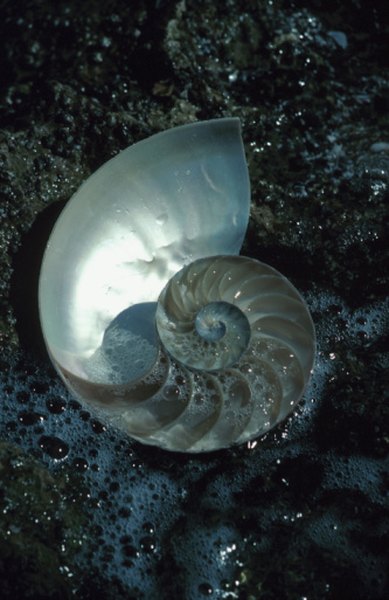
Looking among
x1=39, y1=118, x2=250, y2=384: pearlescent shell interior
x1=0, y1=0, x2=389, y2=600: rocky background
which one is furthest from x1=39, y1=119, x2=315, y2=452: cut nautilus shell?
x1=0, y1=0, x2=389, y2=600: rocky background

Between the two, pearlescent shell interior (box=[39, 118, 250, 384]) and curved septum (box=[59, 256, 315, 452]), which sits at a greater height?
Result: pearlescent shell interior (box=[39, 118, 250, 384])

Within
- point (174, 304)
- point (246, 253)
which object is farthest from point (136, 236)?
point (246, 253)

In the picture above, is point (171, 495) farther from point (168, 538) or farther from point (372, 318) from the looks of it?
point (372, 318)

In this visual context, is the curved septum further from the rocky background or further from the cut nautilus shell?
the rocky background

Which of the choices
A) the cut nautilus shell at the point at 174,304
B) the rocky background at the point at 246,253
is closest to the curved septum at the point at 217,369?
the cut nautilus shell at the point at 174,304

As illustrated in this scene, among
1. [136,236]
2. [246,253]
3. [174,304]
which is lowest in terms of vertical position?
[246,253]

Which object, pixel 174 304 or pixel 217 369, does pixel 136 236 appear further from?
pixel 217 369
